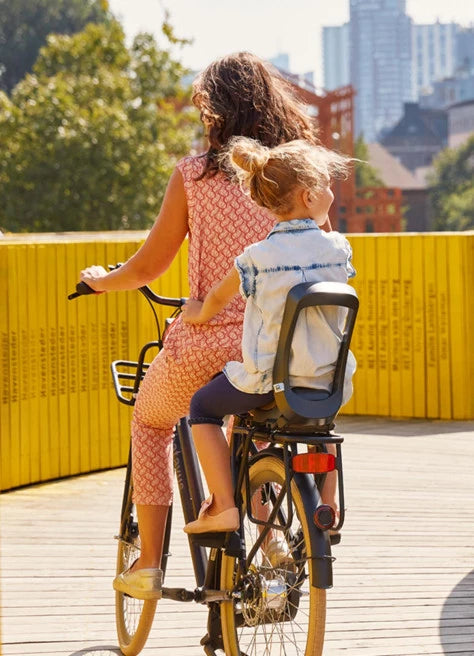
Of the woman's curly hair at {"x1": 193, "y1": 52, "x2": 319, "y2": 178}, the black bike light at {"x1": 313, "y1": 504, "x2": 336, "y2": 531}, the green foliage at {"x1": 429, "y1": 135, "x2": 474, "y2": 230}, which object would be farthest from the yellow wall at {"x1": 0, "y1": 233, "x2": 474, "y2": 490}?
the green foliage at {"x1": 429, "y1": 135, "x2": 474, "y2": 230}

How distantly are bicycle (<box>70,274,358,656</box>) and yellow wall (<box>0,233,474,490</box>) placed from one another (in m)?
3.91

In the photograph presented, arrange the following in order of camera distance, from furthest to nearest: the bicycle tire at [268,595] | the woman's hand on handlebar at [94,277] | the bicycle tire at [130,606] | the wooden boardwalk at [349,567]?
1. the wooden boardwalk at [349,567]
2. the bicycle tire at [130,606]
3. the woman's hand on handlebar at [94,277]
4. the bicycle tire at [268,595]

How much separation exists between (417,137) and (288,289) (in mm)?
170391

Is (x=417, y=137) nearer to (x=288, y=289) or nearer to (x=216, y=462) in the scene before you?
(x=216, y=462)

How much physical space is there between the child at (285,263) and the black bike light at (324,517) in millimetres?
324

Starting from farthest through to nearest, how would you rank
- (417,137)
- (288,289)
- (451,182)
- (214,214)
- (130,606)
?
(417,137) < (451,182) < (130,606) < (214,214) < (288,289)

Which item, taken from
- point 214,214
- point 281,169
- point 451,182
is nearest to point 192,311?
point 214,214

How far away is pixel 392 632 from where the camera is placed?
504 cm

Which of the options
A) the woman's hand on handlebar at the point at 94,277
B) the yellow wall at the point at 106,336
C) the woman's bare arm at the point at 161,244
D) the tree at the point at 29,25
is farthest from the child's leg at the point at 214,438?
the tree at the point at 29,25

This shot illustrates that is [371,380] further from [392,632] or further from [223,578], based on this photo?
[223,578]

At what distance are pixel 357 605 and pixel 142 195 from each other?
4126 centimetres

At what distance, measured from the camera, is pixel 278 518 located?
3.88 m

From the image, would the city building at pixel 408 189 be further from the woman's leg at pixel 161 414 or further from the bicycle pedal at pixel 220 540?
the bicycle pedal at pixel 220 540

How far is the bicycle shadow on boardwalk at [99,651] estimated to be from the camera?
16.0 ft
